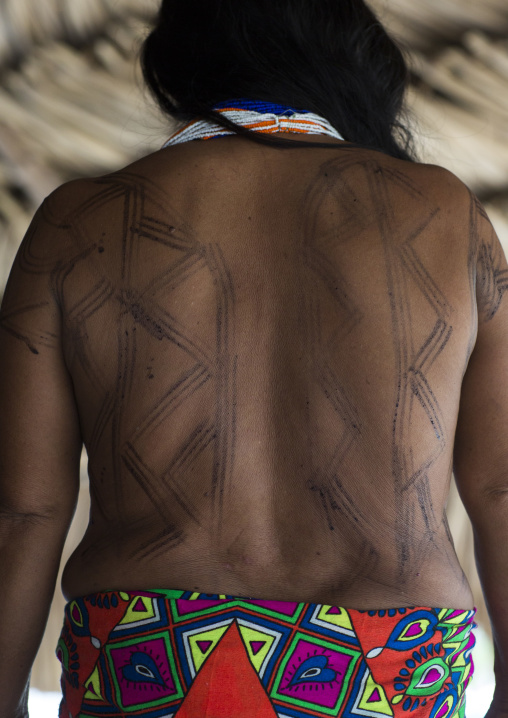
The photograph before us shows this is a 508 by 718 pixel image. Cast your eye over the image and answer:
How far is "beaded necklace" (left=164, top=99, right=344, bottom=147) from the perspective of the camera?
1119 millimetres

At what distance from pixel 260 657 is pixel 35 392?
517 millimetres

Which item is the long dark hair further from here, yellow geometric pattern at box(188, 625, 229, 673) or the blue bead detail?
yellow geometric pattern at box(188, 625, 229, 673)

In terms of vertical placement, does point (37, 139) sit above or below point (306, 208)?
below

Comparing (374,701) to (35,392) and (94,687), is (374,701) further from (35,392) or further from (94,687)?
(35,392)

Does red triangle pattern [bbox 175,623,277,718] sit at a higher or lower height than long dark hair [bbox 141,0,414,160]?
lower

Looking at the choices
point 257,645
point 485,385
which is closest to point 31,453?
point 257,645

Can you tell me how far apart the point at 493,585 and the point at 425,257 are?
573 mm

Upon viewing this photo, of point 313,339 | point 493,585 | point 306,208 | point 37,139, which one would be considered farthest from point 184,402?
point 37,139

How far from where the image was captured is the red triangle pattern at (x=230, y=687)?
921 millimetres

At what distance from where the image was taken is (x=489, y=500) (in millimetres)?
1172

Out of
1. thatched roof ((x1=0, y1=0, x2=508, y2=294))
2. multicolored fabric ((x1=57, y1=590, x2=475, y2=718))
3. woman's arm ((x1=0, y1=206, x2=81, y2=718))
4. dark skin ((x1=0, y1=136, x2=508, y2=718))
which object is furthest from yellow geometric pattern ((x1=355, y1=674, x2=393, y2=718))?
thatched roof ((x1=0, y1=0, x2=508, y2=294))

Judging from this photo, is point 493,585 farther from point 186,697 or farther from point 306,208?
point 306,208

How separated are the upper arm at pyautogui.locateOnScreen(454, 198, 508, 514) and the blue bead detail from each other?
334mm

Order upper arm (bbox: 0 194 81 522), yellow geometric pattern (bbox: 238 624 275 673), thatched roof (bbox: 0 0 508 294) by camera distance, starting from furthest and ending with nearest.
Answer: thatched roof (bbox: 0 0 508 294) < upper arm (bbox: 0 194 81 522) < yellow geometric pattern (bbox: 238 624 275 673)
